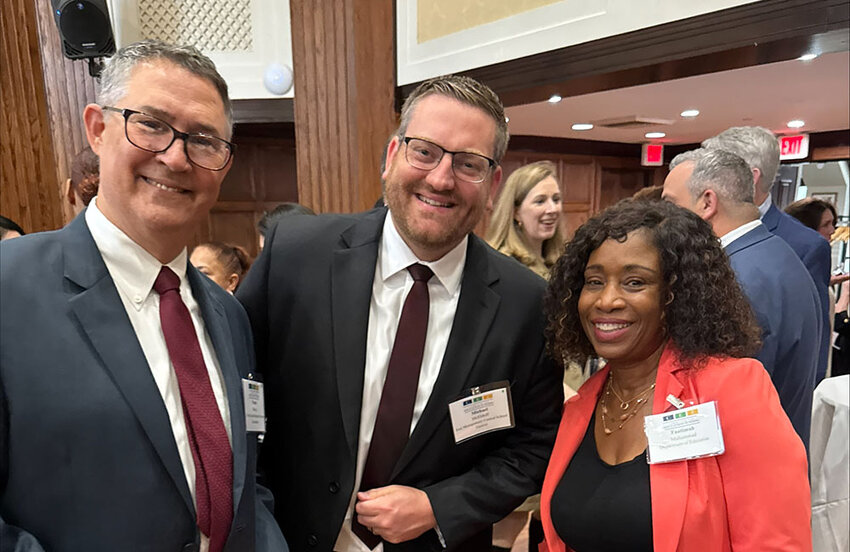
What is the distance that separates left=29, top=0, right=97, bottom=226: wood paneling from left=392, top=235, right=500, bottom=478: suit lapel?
4003mm

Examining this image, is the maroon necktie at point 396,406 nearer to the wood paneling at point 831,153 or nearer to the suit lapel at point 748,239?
the suit lapel at point 748,239

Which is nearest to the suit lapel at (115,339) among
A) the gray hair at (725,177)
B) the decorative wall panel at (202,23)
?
the gray hair at (725,177)

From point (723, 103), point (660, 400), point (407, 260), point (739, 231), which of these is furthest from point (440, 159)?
point (723, 103)

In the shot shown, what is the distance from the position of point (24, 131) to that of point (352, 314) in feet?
13.7

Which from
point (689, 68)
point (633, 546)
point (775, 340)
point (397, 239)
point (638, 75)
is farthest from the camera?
point (638, 75)

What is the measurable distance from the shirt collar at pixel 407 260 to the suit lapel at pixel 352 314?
0.09ft

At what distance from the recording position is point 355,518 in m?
1.30

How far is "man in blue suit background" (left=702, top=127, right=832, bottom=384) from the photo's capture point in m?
2.50

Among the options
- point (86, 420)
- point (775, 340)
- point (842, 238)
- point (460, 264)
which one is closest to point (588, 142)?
point (842, 238)

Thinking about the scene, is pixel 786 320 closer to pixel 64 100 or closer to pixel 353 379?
pixel 353 379

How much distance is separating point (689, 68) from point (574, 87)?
0.71 m

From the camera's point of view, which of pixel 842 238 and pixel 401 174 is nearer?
pixel 401 174

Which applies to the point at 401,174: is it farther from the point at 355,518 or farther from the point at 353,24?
the point at 353,24

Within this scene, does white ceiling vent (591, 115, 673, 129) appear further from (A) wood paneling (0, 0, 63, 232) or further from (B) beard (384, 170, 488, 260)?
(B) beard (384, 170, 488, 260)
